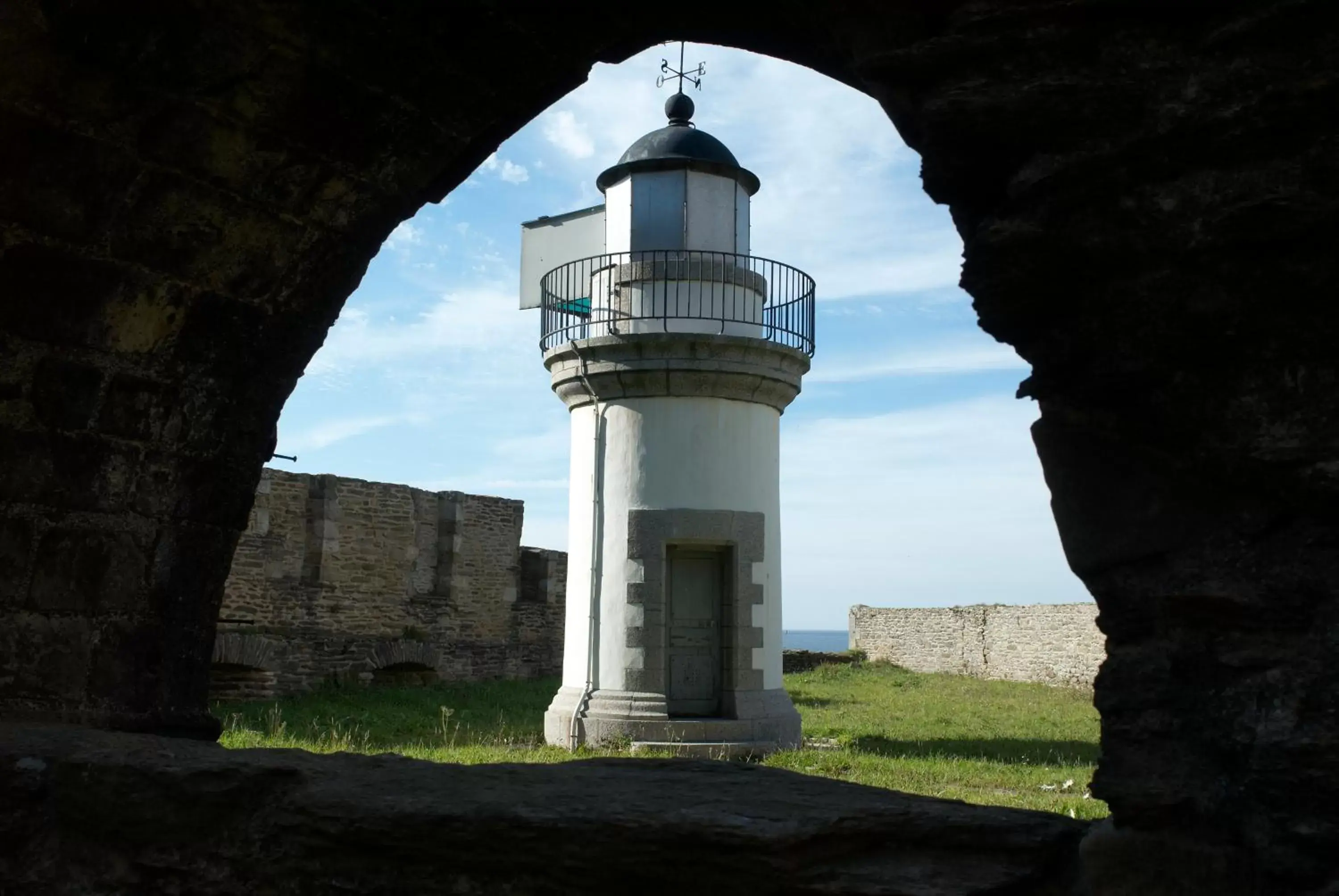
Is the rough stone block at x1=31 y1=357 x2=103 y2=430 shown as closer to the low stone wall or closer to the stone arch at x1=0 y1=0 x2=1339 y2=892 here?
the stone arch at x1=0 y1=0 x2=1339 y2=892

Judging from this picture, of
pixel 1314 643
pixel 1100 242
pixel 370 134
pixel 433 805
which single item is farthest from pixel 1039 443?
pixel 370 134

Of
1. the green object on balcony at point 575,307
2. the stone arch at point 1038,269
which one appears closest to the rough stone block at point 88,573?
the stone arch at point 1038,269

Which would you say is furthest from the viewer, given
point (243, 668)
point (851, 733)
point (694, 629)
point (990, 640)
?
point (990, 640)

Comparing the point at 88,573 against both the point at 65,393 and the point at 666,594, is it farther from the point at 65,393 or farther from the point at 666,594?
the point at 666,594

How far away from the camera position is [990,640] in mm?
23688

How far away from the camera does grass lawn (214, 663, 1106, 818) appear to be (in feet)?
28.7

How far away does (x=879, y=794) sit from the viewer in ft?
7.27

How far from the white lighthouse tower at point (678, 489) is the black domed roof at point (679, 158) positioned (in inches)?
2.2

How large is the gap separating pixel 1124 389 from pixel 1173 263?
22 centimetres

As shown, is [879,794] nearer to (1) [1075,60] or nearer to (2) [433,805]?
(2) [433,805]

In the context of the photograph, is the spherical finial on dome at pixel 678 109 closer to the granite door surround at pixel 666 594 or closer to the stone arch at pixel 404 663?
the granite door surround at pixel 666 594

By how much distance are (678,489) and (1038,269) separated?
9.41 metres

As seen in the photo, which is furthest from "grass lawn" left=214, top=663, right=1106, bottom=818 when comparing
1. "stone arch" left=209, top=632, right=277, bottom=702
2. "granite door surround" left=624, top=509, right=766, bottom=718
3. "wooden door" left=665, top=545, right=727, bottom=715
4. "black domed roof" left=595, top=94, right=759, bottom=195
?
"black domed roof" left=595, top=94, right=759, bottom=195

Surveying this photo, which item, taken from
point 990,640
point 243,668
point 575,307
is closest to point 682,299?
point 575,307
